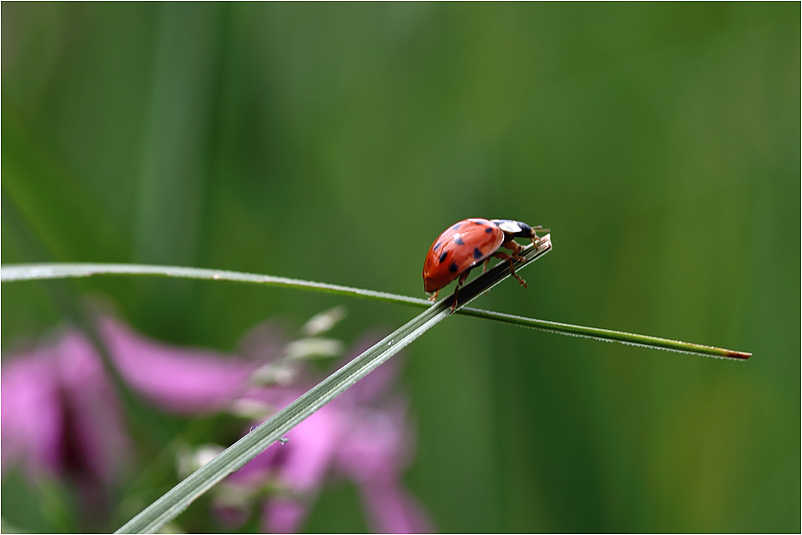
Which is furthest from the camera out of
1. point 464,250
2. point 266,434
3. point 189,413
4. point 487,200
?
point 487,200

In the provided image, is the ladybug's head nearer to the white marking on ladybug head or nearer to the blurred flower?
the white marking on ladybug head

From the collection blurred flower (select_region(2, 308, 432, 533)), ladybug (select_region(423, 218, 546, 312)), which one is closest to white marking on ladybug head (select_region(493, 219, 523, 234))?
ladybug (select_region(423, 218, 546, 312))

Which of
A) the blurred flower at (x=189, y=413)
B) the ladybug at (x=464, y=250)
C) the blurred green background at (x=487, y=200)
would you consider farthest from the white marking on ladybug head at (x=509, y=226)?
the blurred green background at (x=487, y=200)

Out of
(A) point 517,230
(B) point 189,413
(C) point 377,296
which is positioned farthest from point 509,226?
(B) point 189,413

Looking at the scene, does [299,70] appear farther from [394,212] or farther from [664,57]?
[664,57]

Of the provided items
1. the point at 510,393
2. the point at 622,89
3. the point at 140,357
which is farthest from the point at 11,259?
the point at 622,89

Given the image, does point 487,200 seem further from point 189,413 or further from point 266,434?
point 266,434

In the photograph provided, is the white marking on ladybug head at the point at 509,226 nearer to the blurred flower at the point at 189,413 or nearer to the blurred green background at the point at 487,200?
the blurred flower at the point at 189,413
